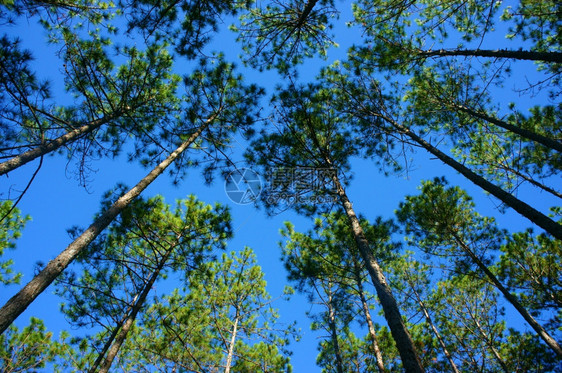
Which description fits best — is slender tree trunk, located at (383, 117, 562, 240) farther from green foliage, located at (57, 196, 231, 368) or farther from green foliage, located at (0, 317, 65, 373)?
green foliage, located at (0, 317, 65, 373)

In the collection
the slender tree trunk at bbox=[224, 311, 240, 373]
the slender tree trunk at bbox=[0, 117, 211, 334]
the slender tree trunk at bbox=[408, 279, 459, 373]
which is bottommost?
the slender tree trunk at bbox=[0, 117, 211, 334]

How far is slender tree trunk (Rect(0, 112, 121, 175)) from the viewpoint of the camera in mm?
4036

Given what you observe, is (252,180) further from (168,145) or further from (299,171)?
(168,145)

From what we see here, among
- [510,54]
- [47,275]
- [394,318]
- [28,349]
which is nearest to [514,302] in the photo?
[394,318]

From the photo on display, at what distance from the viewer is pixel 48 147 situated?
16.1 ft

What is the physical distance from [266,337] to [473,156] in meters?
8.91

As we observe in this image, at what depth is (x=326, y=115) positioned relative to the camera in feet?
24.6

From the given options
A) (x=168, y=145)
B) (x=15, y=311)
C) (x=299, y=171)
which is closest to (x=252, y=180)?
(x=299, y=171)

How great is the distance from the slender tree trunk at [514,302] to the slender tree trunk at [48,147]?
8.65 meters

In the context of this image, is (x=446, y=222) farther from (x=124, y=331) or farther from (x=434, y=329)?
(x=124, y=331)

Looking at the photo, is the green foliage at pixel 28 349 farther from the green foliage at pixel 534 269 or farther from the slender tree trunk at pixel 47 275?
the green foliage at pixel 534 269

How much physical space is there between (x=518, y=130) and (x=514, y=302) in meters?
3.88

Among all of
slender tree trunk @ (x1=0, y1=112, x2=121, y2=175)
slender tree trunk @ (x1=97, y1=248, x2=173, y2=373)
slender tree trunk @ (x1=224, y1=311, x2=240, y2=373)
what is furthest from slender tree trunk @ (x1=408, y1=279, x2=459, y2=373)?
slender tree trunk @ (x1=0, y1=112, x2=121, y2=175)

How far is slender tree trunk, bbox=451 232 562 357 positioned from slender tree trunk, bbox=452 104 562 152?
300 centimetres
